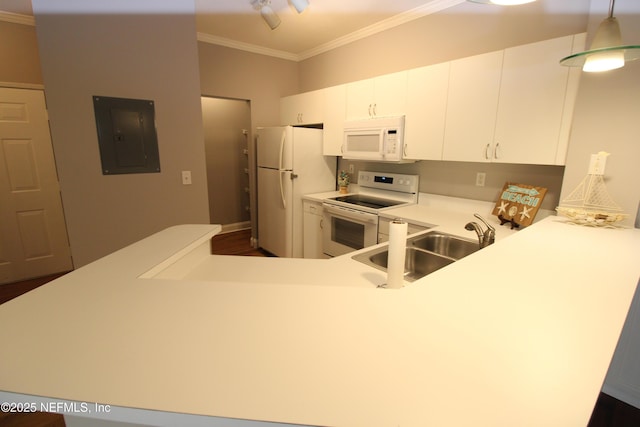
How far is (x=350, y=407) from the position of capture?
1.61 feet

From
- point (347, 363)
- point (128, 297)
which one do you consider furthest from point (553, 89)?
point (128, 297)

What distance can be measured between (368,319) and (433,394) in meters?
0.24

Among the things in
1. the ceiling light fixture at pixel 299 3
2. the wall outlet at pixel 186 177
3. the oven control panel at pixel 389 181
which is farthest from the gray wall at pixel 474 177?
the wall outlet at pixel 186 177

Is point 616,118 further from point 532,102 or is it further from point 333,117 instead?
point 333,117

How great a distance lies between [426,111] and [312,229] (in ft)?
5.55

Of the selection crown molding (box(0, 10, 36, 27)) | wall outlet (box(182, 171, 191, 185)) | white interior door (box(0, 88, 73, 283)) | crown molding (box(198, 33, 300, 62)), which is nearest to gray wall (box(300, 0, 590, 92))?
crown molding (box(198, 33, 300, 62))

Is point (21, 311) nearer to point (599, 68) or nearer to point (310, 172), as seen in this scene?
point (599, 68)

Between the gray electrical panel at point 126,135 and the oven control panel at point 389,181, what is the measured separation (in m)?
2.06

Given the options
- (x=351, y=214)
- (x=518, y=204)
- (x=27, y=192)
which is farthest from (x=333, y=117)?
(x=27, y=192)

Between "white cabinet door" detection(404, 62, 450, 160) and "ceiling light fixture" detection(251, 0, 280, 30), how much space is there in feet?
4.32

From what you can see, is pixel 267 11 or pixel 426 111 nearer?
pixel 426 111

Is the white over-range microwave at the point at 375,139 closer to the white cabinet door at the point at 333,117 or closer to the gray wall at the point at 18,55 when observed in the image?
the white cabinet door at the point at 333,117

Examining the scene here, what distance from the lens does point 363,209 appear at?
275 centimetres

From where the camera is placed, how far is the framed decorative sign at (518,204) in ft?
6.73
